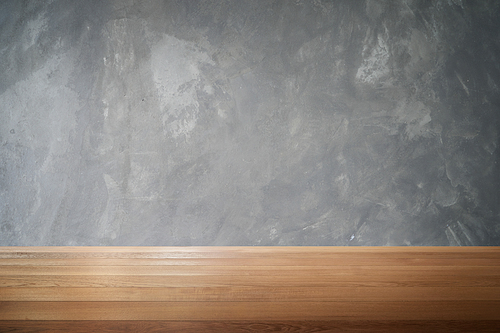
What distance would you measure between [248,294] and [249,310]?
0.15 meters

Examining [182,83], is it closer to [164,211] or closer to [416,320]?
[164,211]

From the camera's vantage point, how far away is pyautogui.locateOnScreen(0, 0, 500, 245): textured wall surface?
280 centimetres

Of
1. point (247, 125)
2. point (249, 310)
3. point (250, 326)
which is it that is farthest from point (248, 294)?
point (247, 125)

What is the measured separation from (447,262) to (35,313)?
1849 millimetres

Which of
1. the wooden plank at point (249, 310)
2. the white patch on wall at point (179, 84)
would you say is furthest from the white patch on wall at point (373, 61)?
the wooden plank at point (249, 310)

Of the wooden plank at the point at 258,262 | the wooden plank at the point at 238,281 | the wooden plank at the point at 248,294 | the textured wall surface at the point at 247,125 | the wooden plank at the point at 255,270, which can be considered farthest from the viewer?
the textured wall surface at the point at 247,125

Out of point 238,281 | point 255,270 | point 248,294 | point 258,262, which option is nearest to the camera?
point 248,294

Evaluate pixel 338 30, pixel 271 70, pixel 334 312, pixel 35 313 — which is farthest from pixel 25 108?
pixel 334 312

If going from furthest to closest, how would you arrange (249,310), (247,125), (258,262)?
1. (247,125)
2. (258,262)
3. (249,310)

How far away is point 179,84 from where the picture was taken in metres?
2.83

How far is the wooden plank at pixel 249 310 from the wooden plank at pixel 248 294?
0.13 ft

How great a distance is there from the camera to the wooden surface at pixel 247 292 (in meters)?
1.09

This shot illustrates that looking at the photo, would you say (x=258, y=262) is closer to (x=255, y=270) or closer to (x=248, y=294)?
(x=255, y=270)

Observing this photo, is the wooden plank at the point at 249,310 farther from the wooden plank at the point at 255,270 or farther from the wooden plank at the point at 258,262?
the wooden plank at the point at 258,262
